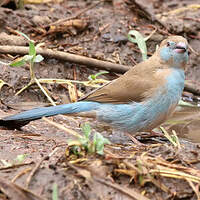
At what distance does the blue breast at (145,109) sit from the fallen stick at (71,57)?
5.42 ft

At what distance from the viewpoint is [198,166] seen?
402cm

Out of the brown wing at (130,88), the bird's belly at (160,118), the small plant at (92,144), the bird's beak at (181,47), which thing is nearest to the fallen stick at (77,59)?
the brown wing at (130,88)

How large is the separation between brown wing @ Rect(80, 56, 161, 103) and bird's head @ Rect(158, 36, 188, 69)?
0.50 feet

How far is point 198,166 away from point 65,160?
108 centimetres

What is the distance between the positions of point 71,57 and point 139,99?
1.88 m

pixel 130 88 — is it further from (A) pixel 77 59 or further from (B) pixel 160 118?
(A) pixel 77 59

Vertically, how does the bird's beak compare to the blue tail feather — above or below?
above

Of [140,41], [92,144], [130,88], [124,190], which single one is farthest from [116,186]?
[140,41]

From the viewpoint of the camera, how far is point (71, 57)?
678cm

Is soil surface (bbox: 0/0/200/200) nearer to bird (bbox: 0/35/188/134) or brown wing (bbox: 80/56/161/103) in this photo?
bird (bbox: 0/35/188/134)

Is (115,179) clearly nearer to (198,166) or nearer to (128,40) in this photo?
(198,166)

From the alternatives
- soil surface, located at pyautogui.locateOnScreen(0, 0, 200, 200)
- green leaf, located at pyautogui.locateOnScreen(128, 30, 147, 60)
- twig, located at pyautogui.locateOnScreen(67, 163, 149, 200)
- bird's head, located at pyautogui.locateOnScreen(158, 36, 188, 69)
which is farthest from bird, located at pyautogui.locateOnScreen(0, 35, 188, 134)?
twig, located at pyautogui.locateOnScreen(67, 163, 149, 200)

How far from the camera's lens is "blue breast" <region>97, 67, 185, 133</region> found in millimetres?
5059

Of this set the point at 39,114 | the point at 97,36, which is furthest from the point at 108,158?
the point at 97,36
